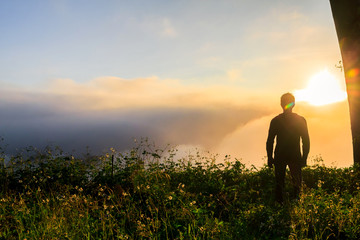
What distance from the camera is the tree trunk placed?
10.8 meters

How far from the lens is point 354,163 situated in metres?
11.3

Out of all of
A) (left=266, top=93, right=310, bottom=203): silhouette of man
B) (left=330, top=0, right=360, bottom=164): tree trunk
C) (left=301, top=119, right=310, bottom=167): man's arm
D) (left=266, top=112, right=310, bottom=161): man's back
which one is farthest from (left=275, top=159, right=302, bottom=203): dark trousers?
(left=330, top=0, right=360, bottom=164): tree trunk

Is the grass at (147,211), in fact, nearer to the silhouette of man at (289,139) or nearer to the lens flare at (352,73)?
the silhouette of man at (289,139)

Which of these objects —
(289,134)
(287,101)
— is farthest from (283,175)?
(287,101)

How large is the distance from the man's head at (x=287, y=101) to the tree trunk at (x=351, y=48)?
4.46m

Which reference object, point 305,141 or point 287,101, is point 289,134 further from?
point 287,101

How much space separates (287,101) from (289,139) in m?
0.84

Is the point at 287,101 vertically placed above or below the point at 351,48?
below

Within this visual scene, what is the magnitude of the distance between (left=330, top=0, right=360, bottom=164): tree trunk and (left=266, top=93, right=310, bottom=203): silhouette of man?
14.3 feet

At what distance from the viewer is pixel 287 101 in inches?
308

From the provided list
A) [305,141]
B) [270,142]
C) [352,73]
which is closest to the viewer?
[305,141]

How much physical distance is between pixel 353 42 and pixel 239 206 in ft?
22.3

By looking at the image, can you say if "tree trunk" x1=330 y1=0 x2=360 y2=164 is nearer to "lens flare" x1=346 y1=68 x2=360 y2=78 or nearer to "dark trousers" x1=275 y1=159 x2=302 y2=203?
"lens flare" x1=346 y1=68 x2=360 y2=78

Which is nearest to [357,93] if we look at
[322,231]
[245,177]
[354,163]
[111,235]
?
[354,163]
